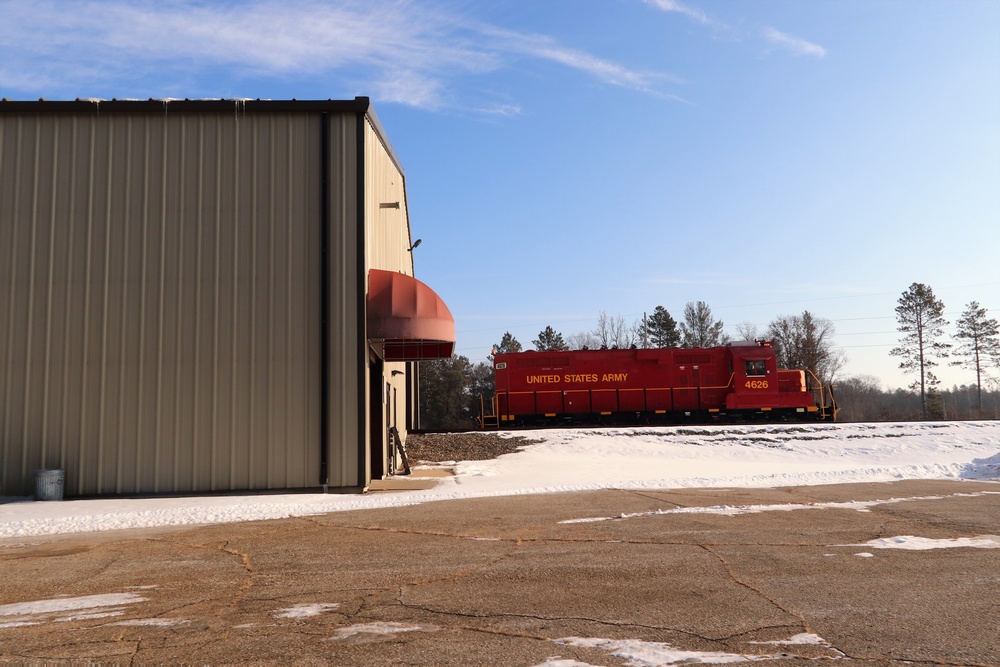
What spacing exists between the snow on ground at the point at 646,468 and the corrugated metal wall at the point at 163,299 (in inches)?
38.5

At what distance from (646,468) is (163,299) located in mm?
12154

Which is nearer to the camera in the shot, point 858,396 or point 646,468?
point 646,468

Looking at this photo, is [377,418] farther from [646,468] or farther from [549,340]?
[549,340]

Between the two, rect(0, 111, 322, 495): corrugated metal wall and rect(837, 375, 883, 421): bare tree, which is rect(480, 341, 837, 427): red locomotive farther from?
rect(837, 375, 883, 421): bare tree

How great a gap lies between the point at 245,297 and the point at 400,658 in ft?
34.8

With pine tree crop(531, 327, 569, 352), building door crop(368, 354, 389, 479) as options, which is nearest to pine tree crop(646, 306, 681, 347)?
pine tree crop(531, 327, 569, 352)

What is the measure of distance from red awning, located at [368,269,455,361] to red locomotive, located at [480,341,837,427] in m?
16.3

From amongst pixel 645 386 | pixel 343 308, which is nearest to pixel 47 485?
pixel 343 308

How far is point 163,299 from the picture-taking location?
45.2ft

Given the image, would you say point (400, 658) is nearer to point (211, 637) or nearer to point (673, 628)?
point (211, 637)

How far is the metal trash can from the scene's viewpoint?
12.7 meters

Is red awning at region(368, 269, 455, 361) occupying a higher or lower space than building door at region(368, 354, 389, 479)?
higher

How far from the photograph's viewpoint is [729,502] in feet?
38.4

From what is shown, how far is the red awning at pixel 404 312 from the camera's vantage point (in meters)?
14.0
